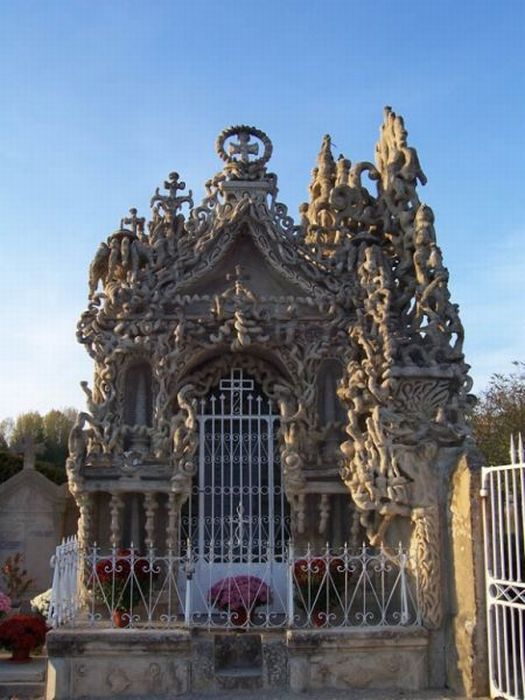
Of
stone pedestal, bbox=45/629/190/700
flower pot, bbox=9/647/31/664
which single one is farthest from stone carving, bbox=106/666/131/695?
flower pot, bbox=9/647/31/664

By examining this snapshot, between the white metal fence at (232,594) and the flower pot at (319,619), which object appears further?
the flower pot at (319,619)

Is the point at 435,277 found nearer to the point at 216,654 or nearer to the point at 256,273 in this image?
the point at 256,273

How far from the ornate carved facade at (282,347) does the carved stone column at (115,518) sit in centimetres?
2

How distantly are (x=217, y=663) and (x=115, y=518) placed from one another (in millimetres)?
2503

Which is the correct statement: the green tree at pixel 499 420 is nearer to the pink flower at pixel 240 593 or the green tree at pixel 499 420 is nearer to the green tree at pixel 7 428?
the pink flower at pixel 240 593

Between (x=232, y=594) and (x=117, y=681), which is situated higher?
(x=232, y=594)

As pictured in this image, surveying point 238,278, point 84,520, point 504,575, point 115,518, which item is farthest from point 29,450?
point 504,575

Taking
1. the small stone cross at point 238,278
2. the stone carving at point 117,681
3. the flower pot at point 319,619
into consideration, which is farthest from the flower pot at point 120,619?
the small stone cross at point 238,278

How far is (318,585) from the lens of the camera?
9.88 m

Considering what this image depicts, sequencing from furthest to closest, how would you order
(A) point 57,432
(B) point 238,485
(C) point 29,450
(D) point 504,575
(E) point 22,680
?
(A) point 57,432
(C) point 29,450
(B) point 238,485
(E) point 22,680
(D) point 504,575

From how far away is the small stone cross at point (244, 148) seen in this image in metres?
12.7

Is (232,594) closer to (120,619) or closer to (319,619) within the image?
(319,619)

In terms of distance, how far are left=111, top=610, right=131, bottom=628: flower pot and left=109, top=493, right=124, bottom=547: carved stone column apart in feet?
4.47

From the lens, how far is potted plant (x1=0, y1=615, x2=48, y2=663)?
11023 millimetres
